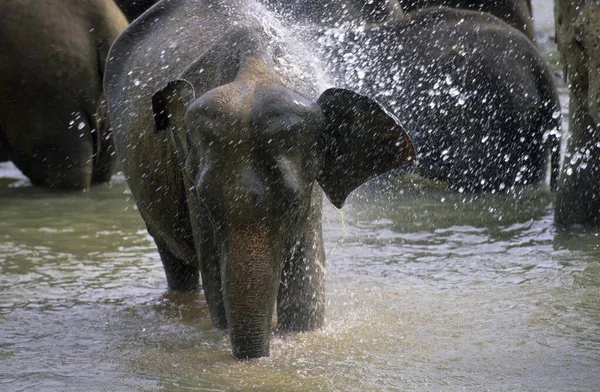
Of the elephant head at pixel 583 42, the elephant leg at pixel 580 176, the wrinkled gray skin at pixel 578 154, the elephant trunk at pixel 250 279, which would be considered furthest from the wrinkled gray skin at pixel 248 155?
the elephant leg at pixel 580 176

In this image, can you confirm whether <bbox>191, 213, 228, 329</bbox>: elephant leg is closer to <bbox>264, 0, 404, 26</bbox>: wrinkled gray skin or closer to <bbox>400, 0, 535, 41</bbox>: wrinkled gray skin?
<bbox>264, 0, 404, 26</bbox>: wrinkled gray skin

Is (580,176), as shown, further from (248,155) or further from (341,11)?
(248,155)

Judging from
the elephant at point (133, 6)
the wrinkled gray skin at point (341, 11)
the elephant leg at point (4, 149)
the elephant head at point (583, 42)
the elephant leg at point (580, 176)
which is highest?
the elephant at point (133, 6)

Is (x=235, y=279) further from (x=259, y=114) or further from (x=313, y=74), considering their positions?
(x=313, y=74)

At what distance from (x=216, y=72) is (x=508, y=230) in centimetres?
288

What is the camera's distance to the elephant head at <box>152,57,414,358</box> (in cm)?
396

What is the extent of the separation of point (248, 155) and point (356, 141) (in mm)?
490

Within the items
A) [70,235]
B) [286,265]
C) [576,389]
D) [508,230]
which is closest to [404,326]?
[286,265]

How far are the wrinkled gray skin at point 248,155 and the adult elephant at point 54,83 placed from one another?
3017 millimetres

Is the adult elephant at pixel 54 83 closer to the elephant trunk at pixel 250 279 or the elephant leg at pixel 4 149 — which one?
the elephant leg at pixel 4 149

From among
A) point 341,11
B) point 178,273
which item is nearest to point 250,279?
point 178,273

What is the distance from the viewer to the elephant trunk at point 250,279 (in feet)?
13.0

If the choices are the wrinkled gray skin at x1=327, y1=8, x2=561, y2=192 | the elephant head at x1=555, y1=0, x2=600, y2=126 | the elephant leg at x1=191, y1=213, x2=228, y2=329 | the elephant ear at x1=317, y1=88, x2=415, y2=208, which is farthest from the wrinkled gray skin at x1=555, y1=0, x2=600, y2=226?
the elephant leg at x1=191, y1=213, x2=228, y2=329

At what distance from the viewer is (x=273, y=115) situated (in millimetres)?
3986
